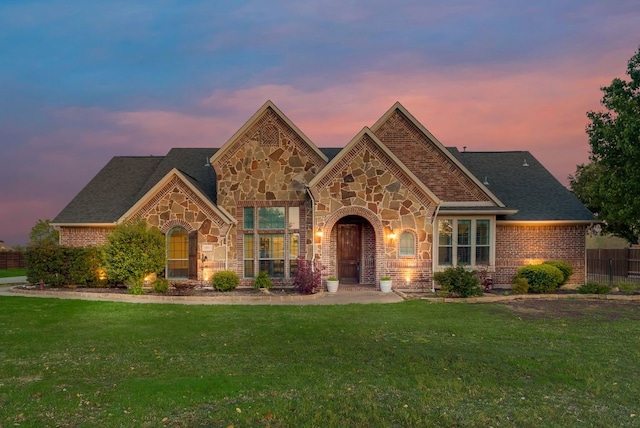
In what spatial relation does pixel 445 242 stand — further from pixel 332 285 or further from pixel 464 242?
pixel 332 285

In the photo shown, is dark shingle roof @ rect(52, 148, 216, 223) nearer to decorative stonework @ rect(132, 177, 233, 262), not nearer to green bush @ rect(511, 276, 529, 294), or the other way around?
decorative stonework @ rect(132, 177, 233, 262)

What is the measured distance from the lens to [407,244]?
19.2m

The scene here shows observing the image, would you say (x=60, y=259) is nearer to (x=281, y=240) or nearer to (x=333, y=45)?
(x=281, y=240)

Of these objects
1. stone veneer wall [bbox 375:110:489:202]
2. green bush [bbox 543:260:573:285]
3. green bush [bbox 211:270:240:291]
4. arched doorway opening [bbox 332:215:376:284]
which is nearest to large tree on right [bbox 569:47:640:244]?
green bush [bbox 543:260:573:285]

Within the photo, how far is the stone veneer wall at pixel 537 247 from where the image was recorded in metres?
20.9

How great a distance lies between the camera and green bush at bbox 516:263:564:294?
1830cm

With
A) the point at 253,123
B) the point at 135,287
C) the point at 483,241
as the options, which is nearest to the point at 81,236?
the point at 135,287

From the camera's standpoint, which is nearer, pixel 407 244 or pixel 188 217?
pixel 407 244

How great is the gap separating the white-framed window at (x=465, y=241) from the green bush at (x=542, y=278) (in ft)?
6.94

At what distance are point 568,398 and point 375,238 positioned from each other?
13025 mm

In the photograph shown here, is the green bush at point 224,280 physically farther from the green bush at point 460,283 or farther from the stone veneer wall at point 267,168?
the green bush at point 460,283

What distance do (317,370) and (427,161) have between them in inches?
611

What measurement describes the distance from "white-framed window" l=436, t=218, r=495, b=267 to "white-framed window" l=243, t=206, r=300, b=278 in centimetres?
626

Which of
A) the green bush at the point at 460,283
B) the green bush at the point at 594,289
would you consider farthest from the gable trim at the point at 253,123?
the green bush at the point at 594,289
